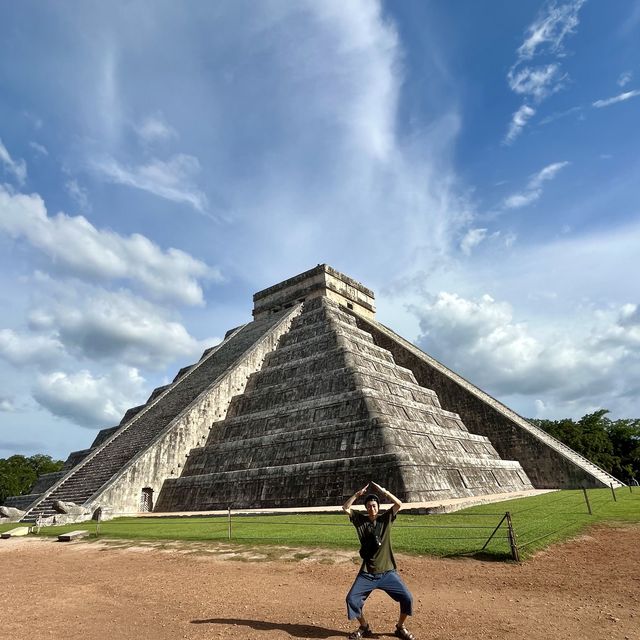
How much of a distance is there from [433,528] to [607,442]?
32749 mm

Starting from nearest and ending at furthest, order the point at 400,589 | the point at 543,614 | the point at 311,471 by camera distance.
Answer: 1. the point at 400,589
2. the point at 543,614
3. the point at 311,471

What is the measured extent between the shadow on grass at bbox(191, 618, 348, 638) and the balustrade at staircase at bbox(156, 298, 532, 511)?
27.3 ft

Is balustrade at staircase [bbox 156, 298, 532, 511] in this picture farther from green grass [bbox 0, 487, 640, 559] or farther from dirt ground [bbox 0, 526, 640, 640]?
dirt ground [bbox 0, 526, 640, 640]

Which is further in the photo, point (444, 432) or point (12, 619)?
point (444, 432)

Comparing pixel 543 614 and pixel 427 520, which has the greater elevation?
pixel 427 520

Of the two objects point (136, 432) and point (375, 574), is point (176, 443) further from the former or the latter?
point (375, 574)

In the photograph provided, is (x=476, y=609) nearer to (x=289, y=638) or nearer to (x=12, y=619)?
(x=289, y=638)

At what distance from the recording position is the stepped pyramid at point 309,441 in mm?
14453

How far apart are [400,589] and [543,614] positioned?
1.72 m

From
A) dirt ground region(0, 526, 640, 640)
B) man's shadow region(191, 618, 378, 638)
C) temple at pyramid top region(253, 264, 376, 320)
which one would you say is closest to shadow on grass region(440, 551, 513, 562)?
dirt ground region(0, 526, 640, 640)

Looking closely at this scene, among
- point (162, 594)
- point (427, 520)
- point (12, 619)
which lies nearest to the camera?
point (12, 619)

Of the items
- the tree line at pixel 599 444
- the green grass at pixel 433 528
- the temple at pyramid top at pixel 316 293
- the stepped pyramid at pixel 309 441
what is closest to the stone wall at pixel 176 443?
the stepped pyramid at pixel 309 441

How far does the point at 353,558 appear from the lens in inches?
302

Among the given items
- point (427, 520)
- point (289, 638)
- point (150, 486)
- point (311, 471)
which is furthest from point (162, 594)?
point (150, 486)
